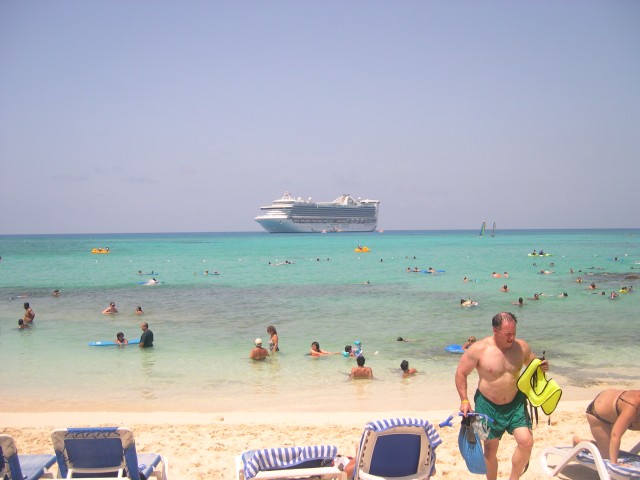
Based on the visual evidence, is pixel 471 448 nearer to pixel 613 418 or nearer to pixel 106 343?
pixel 613 418

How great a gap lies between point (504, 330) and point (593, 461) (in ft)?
5.13

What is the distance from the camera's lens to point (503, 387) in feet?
14.6

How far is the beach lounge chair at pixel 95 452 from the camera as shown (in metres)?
4.18

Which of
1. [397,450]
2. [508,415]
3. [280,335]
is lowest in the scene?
[280,335]

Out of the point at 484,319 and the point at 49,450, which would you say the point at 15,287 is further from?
the point at 49,450

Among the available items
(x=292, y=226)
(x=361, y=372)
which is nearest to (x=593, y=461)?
(x=361, y=372)

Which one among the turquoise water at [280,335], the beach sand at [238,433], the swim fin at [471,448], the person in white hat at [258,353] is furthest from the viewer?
the person in white hat at [258,353]

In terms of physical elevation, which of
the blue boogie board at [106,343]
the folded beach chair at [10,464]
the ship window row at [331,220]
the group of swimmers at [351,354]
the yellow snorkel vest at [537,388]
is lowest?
the blue boogie board at [106,343]

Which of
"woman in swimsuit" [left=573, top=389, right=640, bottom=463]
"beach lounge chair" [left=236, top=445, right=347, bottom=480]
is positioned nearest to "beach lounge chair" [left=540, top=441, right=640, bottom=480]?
"woman in swimsuit" [left=573, top=389, right=640, bottom=463]

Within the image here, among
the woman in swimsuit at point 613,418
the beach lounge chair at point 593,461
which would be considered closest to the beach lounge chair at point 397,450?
the beach lounge chair at point 593,461

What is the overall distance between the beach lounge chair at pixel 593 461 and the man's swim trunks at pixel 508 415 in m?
0.60

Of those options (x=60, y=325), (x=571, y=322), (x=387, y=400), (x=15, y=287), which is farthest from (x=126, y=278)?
(x=387, y=400)

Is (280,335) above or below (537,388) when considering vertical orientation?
below

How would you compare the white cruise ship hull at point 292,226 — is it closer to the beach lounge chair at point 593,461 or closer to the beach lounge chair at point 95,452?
the beach lounge chair at point 593,461
